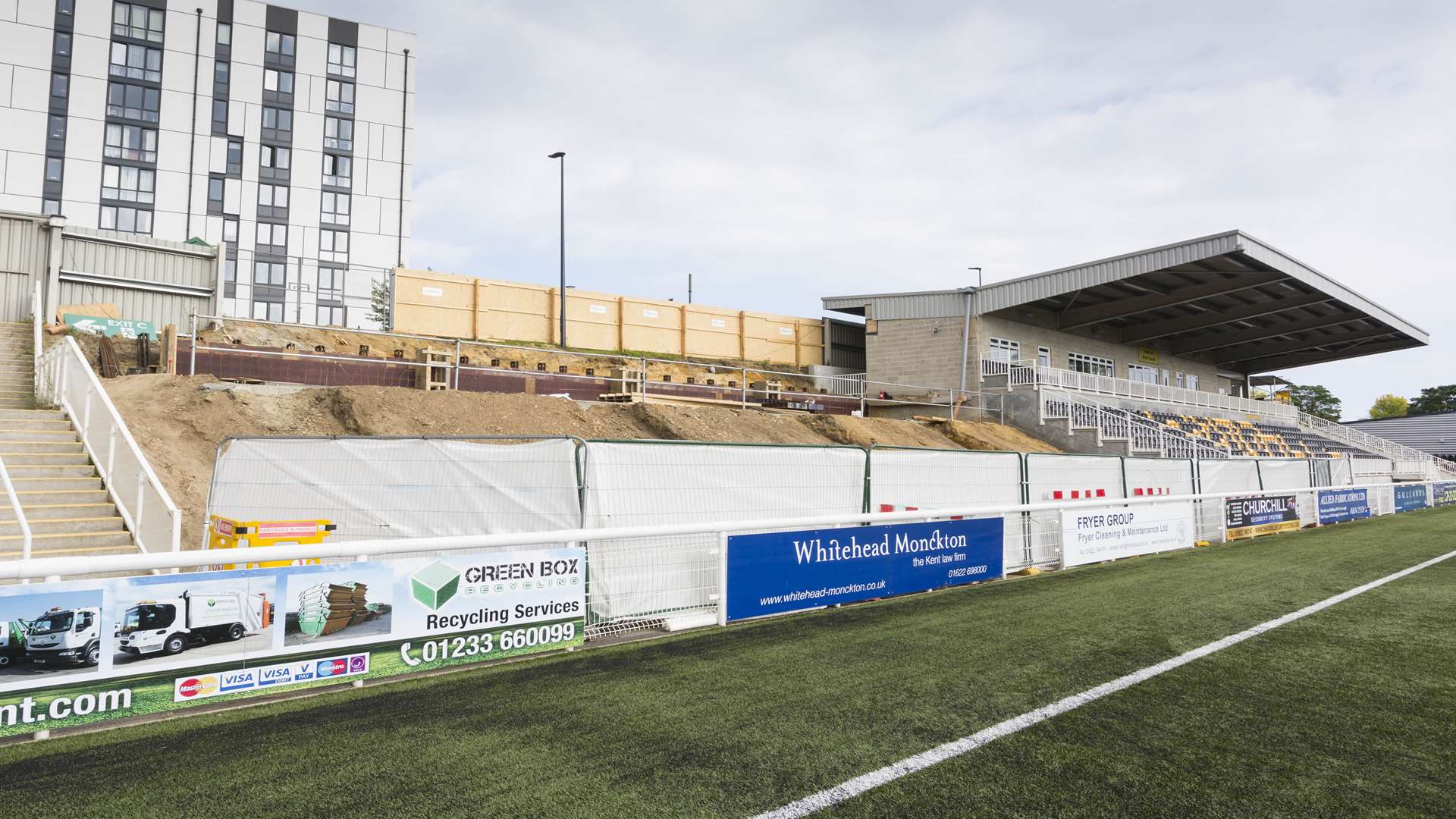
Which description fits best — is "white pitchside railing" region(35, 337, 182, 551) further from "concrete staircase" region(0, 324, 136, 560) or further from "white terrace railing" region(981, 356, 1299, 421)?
"white terrace railing" region(981, 356, 1299, 421)

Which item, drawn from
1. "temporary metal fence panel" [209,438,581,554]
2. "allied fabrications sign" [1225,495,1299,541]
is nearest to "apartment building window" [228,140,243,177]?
"temporary metal fence panel" [209,438,581,554]

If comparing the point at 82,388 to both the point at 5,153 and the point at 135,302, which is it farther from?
the point at 5,153

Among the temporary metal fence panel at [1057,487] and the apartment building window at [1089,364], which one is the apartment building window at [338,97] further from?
the temporary metal fence panel at [1057,487]

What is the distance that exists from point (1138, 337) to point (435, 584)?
1767 inches

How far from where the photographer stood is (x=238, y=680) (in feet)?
18.5

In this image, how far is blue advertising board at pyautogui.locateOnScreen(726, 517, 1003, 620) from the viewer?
28.2ft

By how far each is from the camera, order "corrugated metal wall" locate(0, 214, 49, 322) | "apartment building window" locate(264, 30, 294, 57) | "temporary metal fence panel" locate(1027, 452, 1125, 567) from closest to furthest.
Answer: "temporary metal fence panel" locate(1027, 452, 1125, 567) → "corrugated metal wall" locate(0, 214, 49, 322) → "apartment building window" locate(264, 30, 294, 57)

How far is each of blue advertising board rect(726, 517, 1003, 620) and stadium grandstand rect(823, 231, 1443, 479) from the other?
63.0 ft

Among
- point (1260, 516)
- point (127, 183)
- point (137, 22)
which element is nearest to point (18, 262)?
point (1260, 516)

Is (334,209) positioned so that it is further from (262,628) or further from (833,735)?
(833,735)

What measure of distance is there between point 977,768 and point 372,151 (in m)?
64.8

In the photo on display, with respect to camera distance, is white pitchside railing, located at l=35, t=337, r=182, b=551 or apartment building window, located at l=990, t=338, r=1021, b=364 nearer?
white pitchside railing, located at l=35, t=337, r=182, b=551

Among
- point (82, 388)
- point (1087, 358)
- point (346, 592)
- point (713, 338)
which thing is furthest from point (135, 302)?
point (1087, 358)

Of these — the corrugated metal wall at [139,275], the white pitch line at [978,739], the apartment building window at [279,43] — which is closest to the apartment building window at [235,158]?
the apartment building window at [279,43]
